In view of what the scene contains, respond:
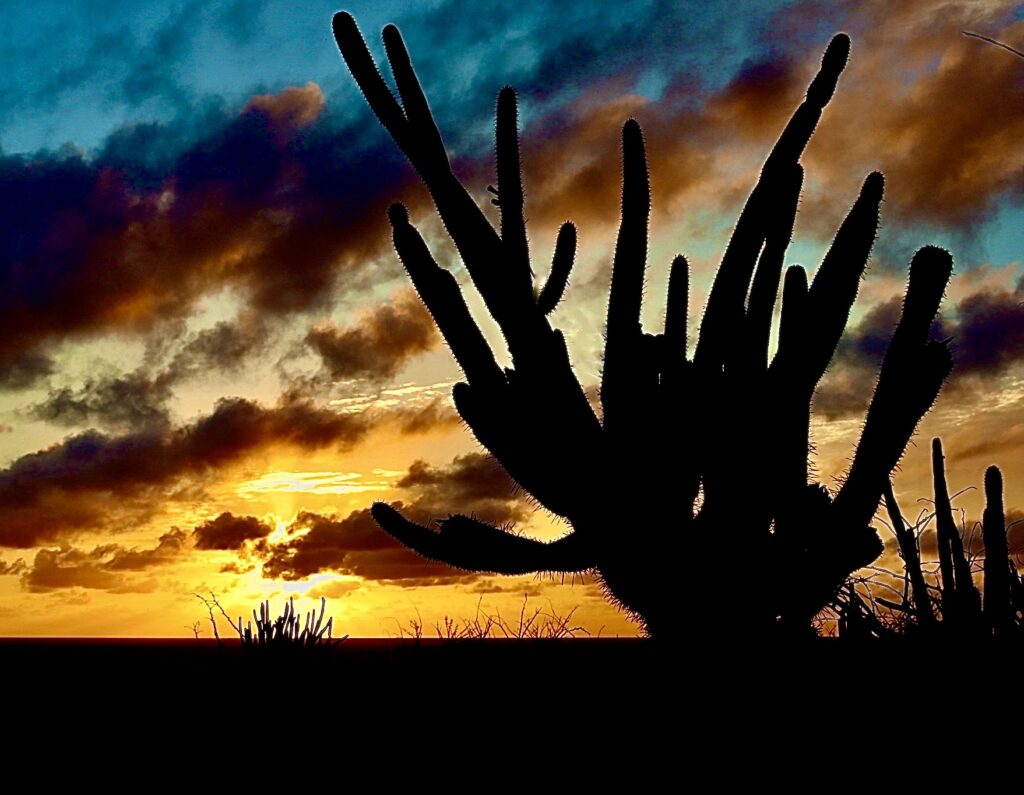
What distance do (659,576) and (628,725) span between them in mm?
895

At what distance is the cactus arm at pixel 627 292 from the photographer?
20.1 feet

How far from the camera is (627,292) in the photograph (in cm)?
616

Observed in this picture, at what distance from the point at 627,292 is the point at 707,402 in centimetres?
77

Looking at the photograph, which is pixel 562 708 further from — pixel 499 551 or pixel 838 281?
pixel 838 281

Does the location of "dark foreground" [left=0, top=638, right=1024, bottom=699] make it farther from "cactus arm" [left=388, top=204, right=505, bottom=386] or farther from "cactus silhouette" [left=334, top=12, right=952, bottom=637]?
"cactus arm" [left=388, top=204, right=505, bottom=386]

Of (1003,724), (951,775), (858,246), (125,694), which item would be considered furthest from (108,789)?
(858,246)

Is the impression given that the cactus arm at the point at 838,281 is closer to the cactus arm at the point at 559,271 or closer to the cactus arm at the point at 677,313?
the cactus arm at the point at 677,313

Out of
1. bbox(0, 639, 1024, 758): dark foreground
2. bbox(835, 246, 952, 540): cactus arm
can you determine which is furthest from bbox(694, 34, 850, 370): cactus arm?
bbox(0, 639, 1024, 758): dark foreground

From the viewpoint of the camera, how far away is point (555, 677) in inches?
266

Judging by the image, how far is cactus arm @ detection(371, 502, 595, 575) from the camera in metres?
6.57

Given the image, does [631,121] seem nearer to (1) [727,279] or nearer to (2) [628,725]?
(1) [727,279]

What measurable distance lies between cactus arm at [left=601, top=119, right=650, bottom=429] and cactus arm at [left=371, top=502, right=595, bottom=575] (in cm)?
87

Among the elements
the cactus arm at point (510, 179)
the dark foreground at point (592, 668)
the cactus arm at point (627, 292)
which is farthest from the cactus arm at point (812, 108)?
the dark foreground at point (592, 668)

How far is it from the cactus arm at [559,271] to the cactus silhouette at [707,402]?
1348 mm
